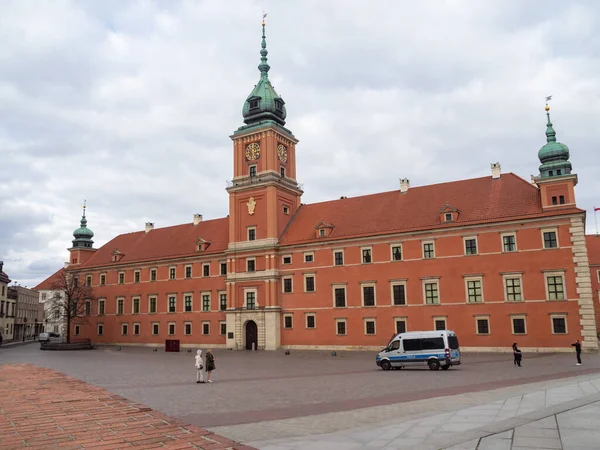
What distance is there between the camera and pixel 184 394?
714 inches

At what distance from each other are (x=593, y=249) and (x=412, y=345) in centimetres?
5084

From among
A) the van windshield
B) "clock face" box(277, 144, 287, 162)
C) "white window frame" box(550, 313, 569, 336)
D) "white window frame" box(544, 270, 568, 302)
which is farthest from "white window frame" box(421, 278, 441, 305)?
"clock face" box(277, 144, 287, 162)

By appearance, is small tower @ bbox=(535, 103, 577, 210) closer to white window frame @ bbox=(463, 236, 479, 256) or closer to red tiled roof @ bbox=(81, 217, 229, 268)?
white window frame @ bbox=(463, 236, 479, 256)

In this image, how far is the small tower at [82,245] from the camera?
236ft

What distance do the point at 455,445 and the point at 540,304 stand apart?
32.4m

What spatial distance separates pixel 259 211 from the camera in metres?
52.6

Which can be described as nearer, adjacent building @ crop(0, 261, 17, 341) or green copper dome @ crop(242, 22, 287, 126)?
green copper dome @ crop(242, 22, 287, 126)

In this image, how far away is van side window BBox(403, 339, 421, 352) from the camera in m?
27.8

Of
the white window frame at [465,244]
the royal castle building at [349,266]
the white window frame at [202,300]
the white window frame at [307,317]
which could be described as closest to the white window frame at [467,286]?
the royal castle building at [349,266]

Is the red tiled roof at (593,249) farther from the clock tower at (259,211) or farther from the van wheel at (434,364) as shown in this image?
the van wheel at (434,364)

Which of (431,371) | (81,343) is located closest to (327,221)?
(431,371)

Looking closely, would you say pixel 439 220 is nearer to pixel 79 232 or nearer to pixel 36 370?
pixel 36 370

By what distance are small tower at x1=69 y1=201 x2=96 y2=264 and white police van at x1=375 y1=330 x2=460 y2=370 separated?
56.7 meters

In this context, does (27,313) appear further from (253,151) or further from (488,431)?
(488,431)
